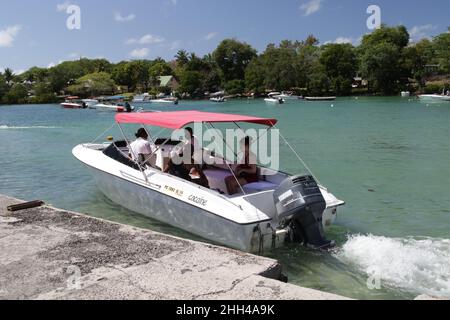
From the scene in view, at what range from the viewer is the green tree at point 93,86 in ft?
379

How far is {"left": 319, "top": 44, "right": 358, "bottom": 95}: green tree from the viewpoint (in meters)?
102

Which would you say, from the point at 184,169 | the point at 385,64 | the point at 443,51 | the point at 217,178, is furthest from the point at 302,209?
the point at 443,51

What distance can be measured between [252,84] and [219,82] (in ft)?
45.6

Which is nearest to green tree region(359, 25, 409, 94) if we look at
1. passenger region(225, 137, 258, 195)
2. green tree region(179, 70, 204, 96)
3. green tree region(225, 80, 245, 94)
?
green tree region(225, 80, 245, 94)

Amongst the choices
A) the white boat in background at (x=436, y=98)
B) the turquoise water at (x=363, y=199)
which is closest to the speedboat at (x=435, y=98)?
the white boat in background at (x=436, y=98)

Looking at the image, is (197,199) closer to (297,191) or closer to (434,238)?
(297,191)

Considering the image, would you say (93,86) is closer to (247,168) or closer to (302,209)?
(247,168)

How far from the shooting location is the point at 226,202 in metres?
7.77

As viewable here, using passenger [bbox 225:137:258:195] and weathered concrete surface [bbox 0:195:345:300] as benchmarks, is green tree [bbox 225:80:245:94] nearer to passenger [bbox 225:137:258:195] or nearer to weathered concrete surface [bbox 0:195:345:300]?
passenger [bbox 225:137:258:195]

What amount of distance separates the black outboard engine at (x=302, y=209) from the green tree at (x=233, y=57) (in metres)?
116

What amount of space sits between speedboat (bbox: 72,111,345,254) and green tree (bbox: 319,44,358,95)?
96.8m
